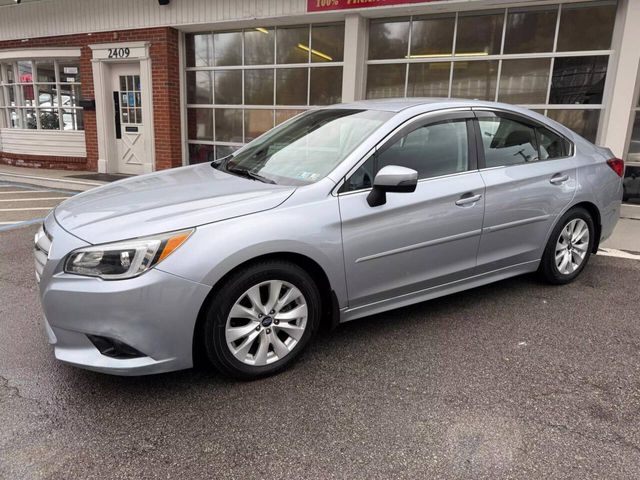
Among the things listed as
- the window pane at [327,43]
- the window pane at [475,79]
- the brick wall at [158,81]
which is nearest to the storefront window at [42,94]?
the brick wall at [158,81]

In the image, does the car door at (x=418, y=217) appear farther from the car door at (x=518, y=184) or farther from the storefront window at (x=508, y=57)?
the storefront window at (x=508, y=57)

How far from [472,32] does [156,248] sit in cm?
716

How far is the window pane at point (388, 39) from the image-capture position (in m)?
8.34

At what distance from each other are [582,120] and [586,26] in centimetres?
133

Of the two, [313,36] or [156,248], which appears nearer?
[156,248]

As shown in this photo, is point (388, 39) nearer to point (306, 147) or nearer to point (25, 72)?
point (306, 147)

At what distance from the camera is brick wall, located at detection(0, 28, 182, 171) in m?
9.99

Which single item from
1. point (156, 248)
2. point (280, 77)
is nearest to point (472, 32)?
point (280, 77)

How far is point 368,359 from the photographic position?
10.2 feet

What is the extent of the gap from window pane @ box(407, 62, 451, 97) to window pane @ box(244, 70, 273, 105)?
281 centimetres

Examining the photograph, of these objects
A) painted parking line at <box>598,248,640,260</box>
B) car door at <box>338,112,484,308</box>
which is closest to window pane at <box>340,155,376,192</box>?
car door at <box>338,112,484,308</box>

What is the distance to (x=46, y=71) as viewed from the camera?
11.8 metres

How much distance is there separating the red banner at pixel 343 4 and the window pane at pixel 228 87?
2.20 metres

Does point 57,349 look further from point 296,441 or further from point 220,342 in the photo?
point 296,441
